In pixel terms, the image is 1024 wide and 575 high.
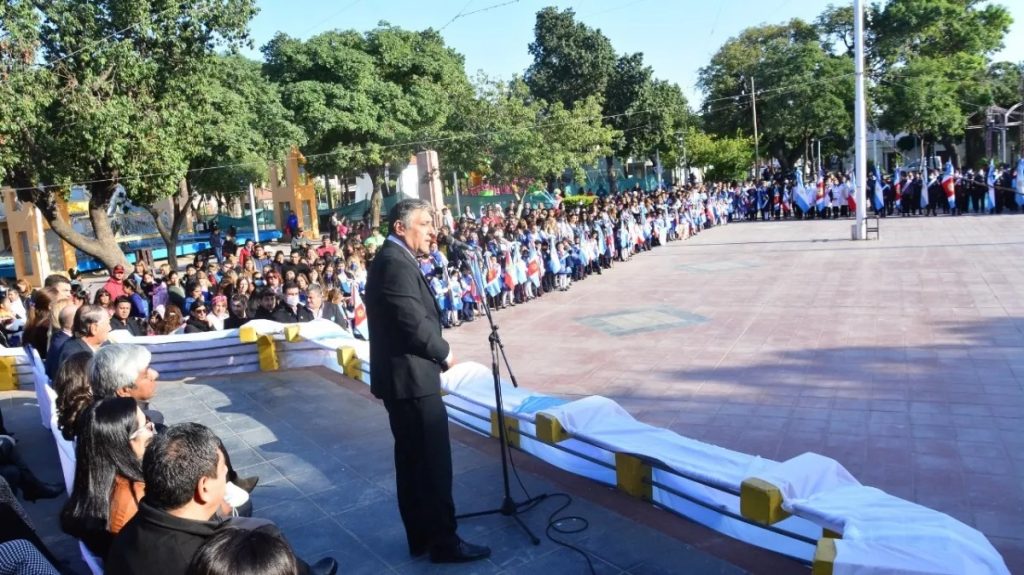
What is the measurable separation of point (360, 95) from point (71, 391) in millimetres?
26211

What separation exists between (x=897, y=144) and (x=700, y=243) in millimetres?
36603

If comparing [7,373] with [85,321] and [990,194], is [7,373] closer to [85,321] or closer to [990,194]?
[85,321]

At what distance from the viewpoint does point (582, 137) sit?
29406mm

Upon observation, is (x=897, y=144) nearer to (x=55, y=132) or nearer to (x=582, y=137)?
(x=582, y=137)

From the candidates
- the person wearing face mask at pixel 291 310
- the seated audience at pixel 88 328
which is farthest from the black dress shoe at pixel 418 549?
the person wearing face mask at pixel 291 310

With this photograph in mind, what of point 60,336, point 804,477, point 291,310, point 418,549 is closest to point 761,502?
point 804,477

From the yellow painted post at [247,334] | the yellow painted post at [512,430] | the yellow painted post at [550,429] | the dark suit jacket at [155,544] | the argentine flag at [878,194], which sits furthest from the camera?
the argentine flag at [878,194]

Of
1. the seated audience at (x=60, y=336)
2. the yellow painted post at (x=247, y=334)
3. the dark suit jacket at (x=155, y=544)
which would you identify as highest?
the seated audience at (x=60, y=336)

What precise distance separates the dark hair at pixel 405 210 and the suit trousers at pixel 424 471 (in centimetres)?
91

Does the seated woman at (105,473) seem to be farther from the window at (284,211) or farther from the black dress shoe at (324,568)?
the window at (284,211)

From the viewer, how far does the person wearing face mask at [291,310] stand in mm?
8859

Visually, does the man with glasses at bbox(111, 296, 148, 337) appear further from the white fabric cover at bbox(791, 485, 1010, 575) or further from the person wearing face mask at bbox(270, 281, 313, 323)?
the white fabric cover at bbox(791, 485, 1010, 575)

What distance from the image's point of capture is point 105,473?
3.15 meters

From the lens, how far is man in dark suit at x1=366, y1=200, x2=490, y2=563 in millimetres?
3961
